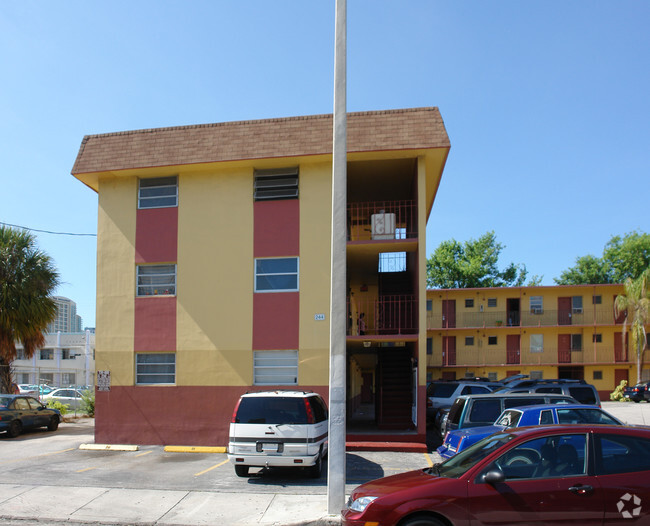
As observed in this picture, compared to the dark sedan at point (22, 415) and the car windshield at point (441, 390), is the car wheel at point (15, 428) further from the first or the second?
the car windshield at point (441, 390)

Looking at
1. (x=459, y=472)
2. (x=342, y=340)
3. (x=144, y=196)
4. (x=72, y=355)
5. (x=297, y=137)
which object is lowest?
(x=72, y=355)

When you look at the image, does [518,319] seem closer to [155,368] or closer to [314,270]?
[314,270]

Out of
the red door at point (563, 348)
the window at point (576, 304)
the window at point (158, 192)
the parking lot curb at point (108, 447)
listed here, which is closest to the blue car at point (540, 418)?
the parking lot curb at point (108, 447)

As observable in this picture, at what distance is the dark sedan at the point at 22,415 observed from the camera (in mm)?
19391

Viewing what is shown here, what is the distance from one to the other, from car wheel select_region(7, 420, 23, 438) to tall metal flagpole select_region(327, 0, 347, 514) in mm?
14773

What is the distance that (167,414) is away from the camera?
57.1 ft

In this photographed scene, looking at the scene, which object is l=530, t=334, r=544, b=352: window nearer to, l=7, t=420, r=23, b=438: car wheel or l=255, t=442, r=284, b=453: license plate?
l=7, t=420, r=23, b=438: car wheel

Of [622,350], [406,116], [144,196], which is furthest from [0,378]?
[622,350]

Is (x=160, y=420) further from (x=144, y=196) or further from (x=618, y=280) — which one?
(x=618, y=280)

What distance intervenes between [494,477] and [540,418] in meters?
5.24

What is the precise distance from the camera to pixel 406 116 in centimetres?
1669

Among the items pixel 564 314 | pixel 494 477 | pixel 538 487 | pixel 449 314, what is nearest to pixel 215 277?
pixel 494 477

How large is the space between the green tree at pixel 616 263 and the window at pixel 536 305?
21.9m

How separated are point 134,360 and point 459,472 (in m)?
13.4
